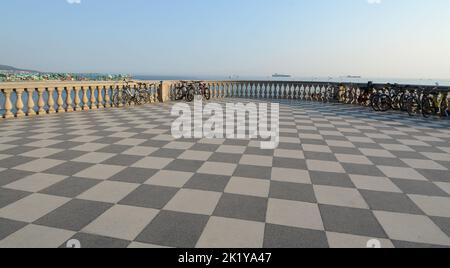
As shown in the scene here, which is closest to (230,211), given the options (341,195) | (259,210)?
(259,210)

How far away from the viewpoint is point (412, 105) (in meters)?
10.3

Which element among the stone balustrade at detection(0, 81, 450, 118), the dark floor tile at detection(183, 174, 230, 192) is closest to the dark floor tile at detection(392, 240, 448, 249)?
the dark floor tile at detection(183, 174, 230, 192)

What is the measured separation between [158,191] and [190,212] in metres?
0.67

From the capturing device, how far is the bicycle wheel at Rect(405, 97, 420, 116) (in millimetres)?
10214

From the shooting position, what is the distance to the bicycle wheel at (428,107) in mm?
9891

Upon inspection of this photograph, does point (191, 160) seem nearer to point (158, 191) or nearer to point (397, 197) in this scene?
point (158, 191)

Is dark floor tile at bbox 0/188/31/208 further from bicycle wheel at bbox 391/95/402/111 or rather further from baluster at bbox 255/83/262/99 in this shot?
baluster at bbox 255/83/262/99

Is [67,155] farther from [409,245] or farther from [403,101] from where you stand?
[403,101]

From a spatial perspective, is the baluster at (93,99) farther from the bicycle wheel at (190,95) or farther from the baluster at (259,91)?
the baluster at (259,91)

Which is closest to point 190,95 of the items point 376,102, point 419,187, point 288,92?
point 288,92

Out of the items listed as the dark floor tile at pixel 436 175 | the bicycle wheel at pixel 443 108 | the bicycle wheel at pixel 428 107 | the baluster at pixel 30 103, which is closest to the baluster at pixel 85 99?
the baluster at pixel 30 103

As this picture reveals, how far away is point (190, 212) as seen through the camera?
2.85m

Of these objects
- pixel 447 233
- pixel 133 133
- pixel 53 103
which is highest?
pixel 53 103

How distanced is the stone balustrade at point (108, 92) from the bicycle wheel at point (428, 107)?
561 mm
